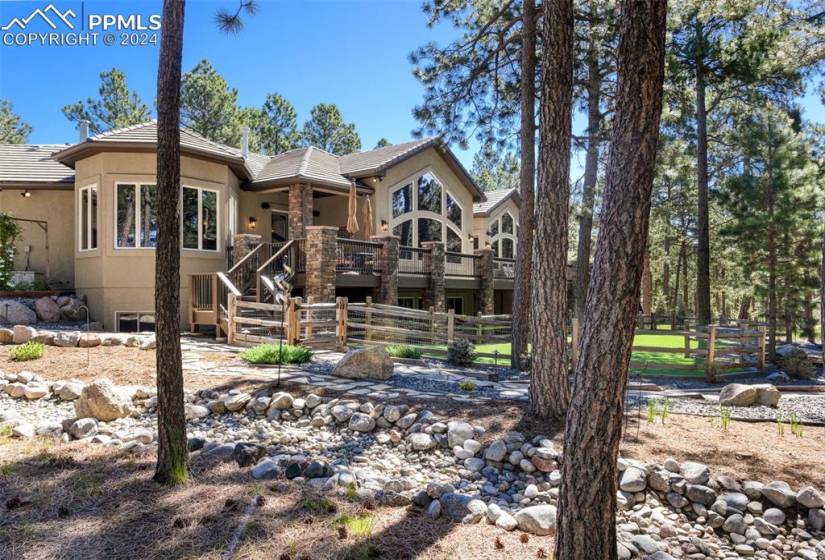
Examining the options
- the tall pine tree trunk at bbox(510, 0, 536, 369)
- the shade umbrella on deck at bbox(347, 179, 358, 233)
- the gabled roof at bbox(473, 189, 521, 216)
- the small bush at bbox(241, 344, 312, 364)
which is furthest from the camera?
the gabled roof at bbox(473, 189, 521, 216)

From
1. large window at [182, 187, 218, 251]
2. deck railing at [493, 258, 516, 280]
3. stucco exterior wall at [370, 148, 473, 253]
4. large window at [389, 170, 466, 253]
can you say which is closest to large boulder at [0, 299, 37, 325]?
large window at [182, 187, 218, 251]

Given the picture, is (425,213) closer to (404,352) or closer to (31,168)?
(404,352)

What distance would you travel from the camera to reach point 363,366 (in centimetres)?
801

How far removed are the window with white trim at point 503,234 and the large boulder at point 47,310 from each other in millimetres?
17027

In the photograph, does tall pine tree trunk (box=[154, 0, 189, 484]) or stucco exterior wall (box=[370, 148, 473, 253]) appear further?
stucco exterior wall (box=[370, 148, 473, 253])

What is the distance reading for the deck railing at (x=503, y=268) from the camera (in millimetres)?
20734

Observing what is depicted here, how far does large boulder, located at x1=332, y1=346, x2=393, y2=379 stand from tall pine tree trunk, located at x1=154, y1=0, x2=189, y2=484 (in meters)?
4.11

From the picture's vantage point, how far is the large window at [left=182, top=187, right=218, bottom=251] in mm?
13875

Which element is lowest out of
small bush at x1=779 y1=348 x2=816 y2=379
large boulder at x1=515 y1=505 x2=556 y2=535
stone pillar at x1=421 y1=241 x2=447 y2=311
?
small bush at x1=779 y1=348 x2=816 y2=379

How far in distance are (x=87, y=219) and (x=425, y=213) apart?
35.3 ft

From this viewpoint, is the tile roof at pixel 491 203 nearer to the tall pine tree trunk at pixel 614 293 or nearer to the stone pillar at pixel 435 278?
the stone pillar at pixel 435 278

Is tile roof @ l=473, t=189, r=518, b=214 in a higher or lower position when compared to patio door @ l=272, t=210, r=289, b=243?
higher

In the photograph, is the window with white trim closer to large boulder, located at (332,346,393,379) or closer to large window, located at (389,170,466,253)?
large window, located at (389,170,466,253)

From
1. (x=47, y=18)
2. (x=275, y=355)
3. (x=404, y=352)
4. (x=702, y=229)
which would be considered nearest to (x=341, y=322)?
(x=404, y=352)
